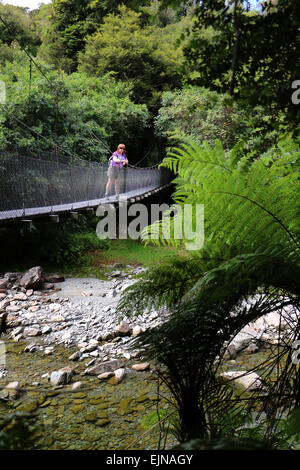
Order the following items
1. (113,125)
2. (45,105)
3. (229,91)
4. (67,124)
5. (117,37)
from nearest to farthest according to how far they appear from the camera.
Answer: (229,91)
(45,105)
(67,124)
(113,125)
(117,37)

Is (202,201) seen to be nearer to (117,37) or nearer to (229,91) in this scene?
(229,91)

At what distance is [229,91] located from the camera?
2.60 ft

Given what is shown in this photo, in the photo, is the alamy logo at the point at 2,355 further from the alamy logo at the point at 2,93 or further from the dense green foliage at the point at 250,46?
the alamy logo at the point at 2,93

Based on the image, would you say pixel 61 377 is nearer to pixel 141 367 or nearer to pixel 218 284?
pixel 141 367

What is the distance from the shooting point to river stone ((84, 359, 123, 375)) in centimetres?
304

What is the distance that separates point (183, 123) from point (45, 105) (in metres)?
3.25

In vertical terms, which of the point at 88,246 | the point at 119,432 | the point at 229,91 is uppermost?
the point at 88,246

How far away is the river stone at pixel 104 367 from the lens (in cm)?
304

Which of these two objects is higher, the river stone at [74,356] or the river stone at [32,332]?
the river stone at [32,332]

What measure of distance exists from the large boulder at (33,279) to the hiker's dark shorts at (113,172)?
2.49m

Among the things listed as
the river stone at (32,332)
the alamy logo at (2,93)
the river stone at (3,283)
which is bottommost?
the river stone at (32,332)

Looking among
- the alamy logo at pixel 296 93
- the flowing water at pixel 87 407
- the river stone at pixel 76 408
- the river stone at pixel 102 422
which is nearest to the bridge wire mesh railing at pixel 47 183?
the flowing water at pixel 87 407
